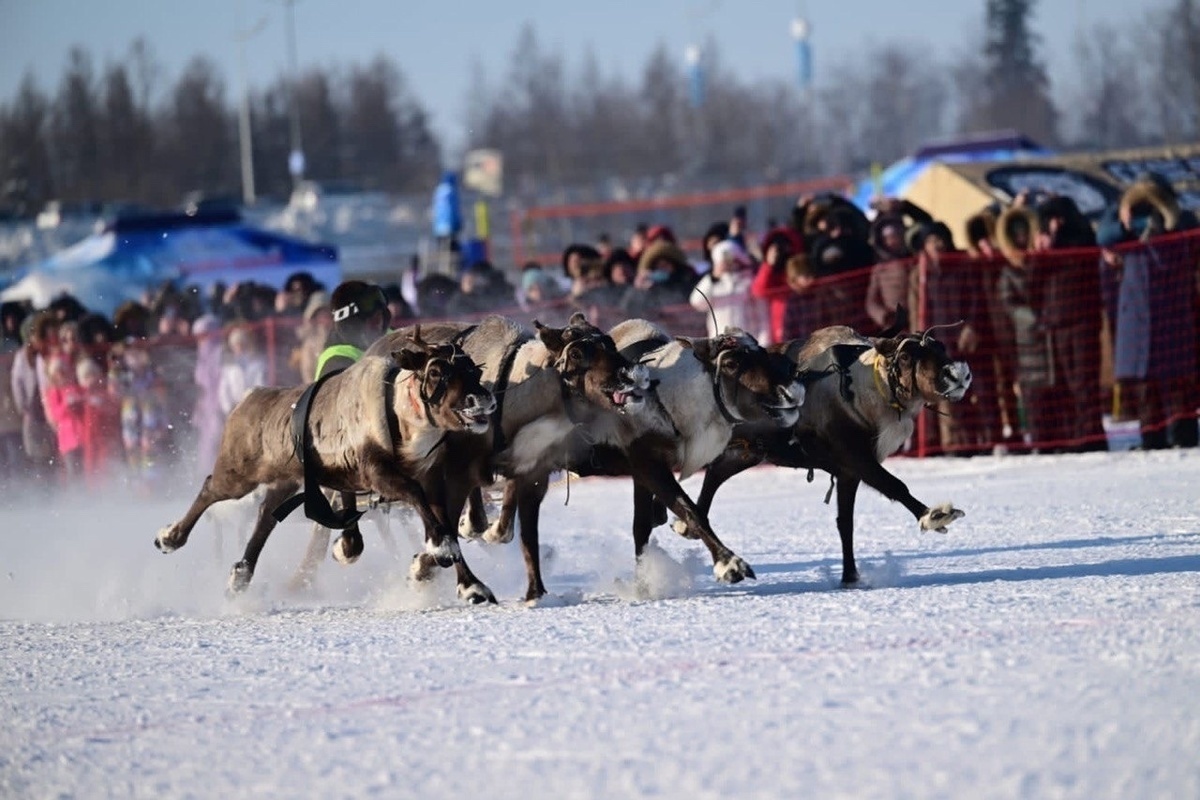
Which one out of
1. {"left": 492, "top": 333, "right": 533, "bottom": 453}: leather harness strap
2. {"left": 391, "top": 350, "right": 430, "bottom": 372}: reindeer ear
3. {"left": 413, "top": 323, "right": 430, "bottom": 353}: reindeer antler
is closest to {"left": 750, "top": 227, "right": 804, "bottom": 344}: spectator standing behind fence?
{"left": 492, "top": 333, "right": 533, "bottom": 453}: leather harness strap

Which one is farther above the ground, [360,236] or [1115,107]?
[1115,107]

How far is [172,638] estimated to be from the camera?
8281 millimetres

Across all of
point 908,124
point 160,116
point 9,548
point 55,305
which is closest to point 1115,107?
point 908,124

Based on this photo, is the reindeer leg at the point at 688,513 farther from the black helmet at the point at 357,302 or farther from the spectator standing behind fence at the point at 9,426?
the spectator standing behind fence at the point at 9,426

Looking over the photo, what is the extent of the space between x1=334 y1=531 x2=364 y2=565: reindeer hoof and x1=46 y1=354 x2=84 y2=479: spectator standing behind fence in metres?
7.95

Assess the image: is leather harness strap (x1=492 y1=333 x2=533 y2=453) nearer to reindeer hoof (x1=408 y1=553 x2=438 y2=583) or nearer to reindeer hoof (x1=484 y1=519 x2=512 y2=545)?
reindeer hoof (x1=408 y1=553 x2=438 y2=583)

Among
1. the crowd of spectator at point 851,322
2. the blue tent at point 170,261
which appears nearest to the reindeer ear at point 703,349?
the crowd of spectator at point 851,322

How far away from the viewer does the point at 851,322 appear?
14633 mm

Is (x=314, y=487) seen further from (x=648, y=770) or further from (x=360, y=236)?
(x=360, y=236)

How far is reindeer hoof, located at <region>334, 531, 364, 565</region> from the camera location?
30.3 ft

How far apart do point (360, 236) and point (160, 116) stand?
4028 cm

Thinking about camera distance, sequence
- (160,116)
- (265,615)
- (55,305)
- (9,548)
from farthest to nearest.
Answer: (160,116), (55,305), (9,548), (265,615)

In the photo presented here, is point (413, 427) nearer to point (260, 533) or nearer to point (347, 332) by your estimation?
point (260, 533)

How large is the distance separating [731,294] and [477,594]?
749cm
